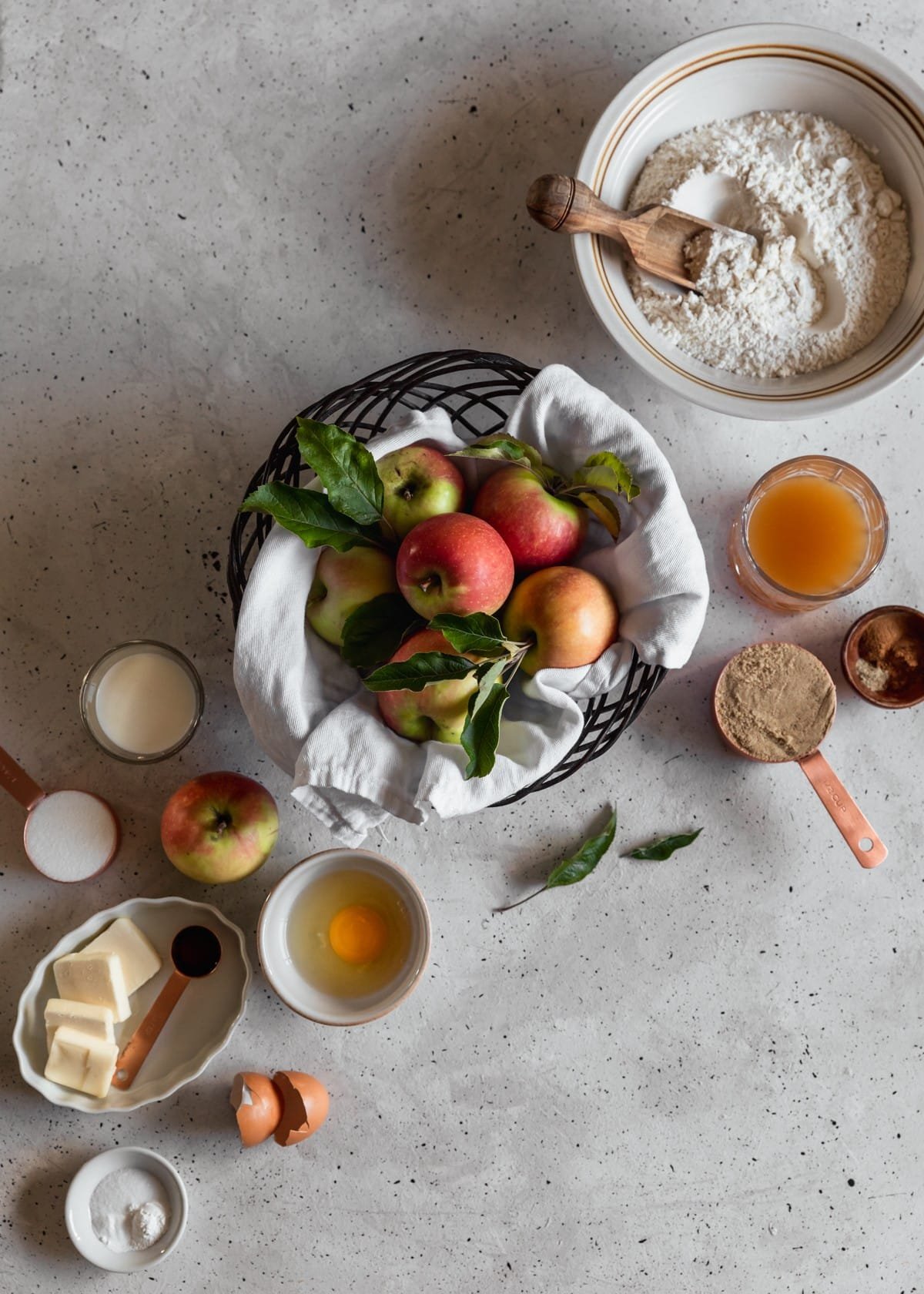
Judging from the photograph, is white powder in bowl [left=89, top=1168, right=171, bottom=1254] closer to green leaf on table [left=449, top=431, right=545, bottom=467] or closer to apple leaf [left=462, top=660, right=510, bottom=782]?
apple leaf [left=462, top=660, right=510, bottom=782]

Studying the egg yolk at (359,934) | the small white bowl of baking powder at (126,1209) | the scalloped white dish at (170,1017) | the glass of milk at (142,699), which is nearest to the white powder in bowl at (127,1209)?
the small white bowl of baking powder at (126,1209)

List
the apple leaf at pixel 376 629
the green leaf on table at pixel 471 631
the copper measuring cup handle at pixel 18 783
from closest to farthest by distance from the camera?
1. the green leaf on table at pixel 471 631
2. the apple leaf at pixel 376 629
3. the copper measuring cup handle at pixel 18 783

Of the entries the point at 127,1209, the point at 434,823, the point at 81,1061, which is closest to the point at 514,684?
the point at 434,823

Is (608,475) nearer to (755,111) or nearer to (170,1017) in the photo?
(755,111)

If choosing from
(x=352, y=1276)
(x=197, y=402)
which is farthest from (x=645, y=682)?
(x=352, y=1276)

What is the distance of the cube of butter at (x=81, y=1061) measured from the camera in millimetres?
1122

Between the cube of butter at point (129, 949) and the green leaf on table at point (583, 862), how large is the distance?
464mm

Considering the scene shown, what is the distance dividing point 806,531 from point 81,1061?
1010 mm

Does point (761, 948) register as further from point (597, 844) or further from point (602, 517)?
point (602, 517)

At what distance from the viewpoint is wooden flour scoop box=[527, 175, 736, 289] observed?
1.01 m

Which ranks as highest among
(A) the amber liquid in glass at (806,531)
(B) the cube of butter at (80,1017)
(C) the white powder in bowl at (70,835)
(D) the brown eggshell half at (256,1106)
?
(A) the amber liquid in glass at (806,531)

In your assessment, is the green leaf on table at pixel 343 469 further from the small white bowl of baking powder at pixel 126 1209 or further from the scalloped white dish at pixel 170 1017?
the small white bowl of baking powder at pixel 126 1209

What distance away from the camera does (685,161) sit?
3.65 ft

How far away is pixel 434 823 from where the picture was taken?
47.4 inches
